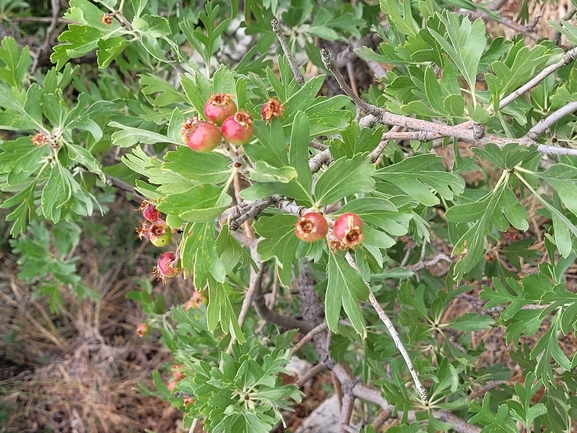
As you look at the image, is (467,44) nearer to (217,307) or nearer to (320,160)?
(320,160)

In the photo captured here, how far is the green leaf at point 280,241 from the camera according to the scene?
0.74m

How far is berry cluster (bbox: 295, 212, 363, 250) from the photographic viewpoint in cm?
71

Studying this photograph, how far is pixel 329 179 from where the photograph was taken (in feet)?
2.47

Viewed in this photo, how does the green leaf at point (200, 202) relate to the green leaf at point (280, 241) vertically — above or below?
above

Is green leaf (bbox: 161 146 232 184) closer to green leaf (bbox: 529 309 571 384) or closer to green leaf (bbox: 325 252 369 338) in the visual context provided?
green leaf (bbox: 325 252 369 338)

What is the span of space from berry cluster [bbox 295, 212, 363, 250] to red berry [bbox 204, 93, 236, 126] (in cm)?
19

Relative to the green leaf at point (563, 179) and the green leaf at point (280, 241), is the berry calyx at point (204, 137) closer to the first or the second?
the green leaf at point (280, 241)

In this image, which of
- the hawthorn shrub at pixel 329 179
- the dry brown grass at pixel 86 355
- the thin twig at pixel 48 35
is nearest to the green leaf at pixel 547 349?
the hawthorn shrub at pixel 329 179

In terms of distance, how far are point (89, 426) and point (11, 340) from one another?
2.55 feet

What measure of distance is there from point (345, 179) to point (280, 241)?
0.43ft

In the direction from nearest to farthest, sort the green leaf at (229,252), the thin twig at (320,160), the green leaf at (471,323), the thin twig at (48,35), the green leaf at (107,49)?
the green leaf at (229,252) → the thin twig at (320,160) → the green leaf at (107,49) → the green leaf at (471,323) → the thin twig at (48,35)

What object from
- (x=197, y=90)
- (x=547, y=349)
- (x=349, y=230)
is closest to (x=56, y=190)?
(x=197, y=90)

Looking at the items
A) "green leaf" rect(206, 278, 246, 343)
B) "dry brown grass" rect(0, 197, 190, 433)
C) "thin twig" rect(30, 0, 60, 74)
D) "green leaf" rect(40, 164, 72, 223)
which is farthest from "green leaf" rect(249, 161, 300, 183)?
"dry brown grass" rect(0, 197, 190, 433)

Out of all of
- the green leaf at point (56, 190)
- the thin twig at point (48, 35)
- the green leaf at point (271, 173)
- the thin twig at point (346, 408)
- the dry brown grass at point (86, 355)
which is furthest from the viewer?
the dry brown grass at point (86, 355)
